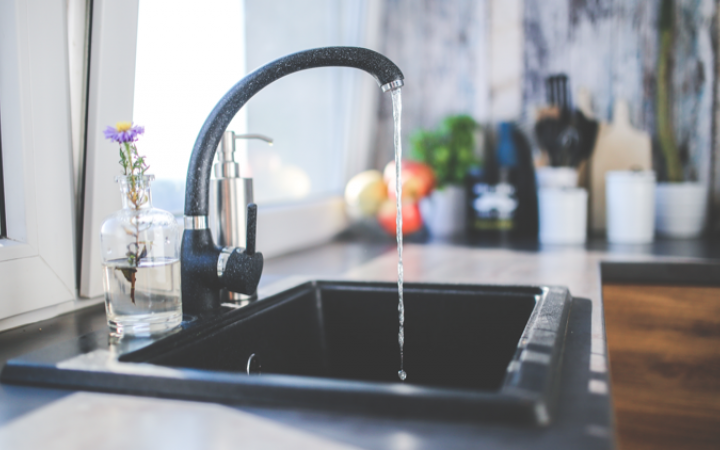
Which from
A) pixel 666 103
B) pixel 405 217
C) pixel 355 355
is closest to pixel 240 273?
pixel 355 355

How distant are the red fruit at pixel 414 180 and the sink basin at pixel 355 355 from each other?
0.92m

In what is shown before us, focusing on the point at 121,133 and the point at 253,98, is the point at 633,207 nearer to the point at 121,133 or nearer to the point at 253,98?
the point at 253,98

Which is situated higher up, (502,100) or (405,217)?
(502,100)

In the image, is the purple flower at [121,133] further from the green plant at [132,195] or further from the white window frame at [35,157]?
the white window frame at [35,157]

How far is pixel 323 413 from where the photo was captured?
0.45m

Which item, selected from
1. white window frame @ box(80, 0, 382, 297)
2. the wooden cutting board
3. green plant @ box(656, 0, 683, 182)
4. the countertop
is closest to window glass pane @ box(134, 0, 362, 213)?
white window frame @ box(80, 0, 382, 297)

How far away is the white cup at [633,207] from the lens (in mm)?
1665

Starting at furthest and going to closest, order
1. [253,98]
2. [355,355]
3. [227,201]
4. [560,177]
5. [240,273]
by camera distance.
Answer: [560,177], [253,98], [355,355], [227,201], [240,273]

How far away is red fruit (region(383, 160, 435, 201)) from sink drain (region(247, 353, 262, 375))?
3.69ft

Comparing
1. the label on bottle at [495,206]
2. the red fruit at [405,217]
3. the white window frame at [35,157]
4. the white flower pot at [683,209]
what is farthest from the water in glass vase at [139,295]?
the white flower pot at [683,209]

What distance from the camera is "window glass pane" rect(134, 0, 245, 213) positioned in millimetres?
1078

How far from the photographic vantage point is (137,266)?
2.10 ft

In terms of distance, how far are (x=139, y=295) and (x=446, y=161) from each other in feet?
4.50

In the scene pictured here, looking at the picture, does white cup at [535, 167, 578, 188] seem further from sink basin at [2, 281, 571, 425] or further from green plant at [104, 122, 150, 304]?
green plant at [104, 122, 150, 304]
